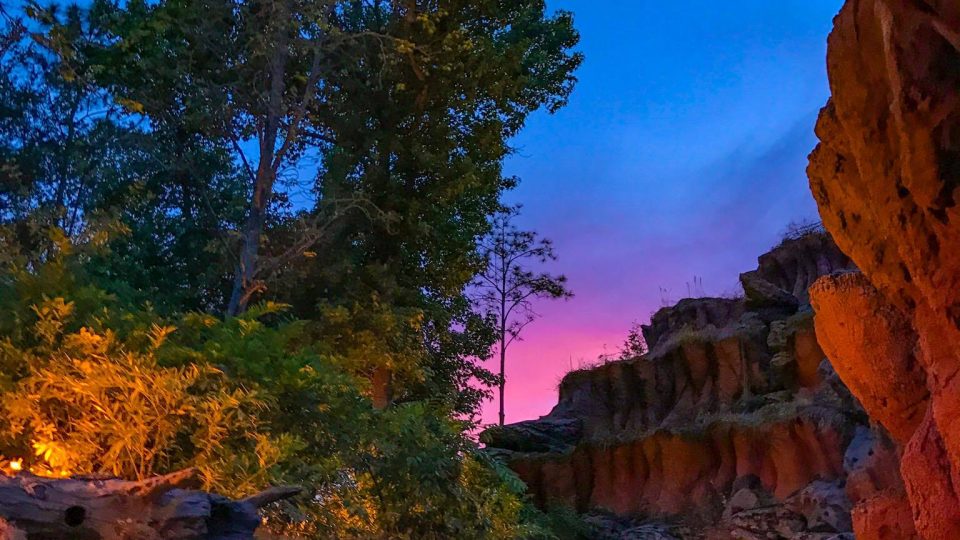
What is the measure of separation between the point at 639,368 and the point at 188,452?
1502cm

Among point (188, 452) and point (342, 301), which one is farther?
point (342, 301)

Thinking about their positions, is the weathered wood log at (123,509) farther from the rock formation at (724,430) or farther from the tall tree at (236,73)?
the rock formation at (724,430)

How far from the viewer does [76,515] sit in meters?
3.42

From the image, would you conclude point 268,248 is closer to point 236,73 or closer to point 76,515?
point 236,73

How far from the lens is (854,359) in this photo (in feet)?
20.7

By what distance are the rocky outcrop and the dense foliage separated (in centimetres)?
358

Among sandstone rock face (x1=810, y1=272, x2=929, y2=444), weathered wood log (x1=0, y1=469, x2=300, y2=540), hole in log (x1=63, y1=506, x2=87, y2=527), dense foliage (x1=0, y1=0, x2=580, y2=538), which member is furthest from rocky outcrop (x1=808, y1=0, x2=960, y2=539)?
hole in log (x1=63, y1=506, x2=87, y2=527)

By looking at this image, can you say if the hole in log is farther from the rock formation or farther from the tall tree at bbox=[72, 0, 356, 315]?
the rock formation

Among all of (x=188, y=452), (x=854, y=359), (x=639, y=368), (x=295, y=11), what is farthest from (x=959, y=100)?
(x=639, y=368)

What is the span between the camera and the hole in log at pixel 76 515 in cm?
340

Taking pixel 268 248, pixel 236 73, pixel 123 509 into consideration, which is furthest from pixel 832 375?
pixel 123 509

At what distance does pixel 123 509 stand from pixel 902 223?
5328mm

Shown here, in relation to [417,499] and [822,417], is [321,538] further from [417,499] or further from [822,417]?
[822,417]

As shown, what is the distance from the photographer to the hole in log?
340 centimetres
